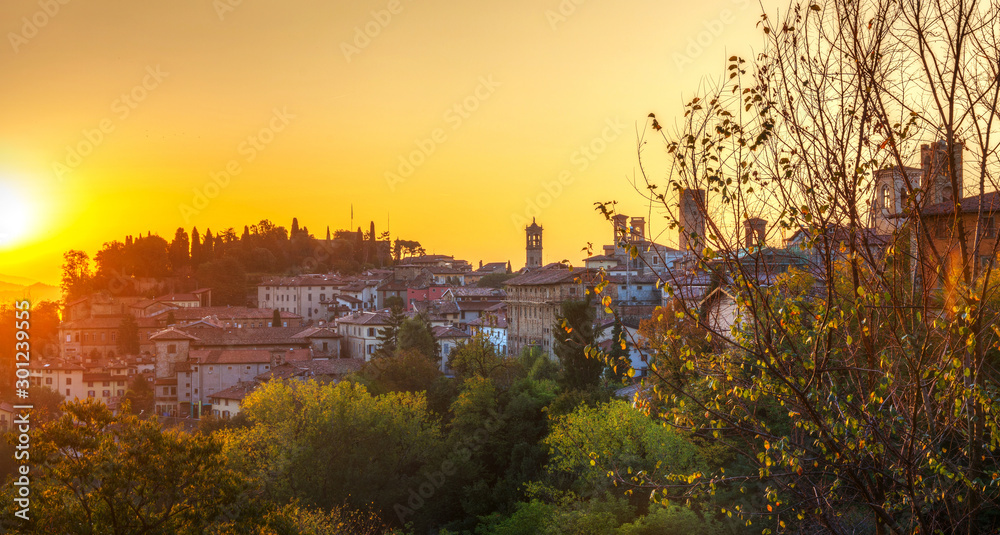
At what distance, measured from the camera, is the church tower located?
69.9m

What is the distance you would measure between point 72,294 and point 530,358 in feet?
170

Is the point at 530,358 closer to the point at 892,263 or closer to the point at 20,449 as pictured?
the point at 20,449

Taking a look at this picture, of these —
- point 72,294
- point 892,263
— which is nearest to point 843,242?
point 892,263

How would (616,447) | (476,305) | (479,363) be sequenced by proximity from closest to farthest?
(616,447) < (479,363) < (476,305)

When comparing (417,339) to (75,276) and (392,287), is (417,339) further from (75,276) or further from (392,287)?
(75,276)

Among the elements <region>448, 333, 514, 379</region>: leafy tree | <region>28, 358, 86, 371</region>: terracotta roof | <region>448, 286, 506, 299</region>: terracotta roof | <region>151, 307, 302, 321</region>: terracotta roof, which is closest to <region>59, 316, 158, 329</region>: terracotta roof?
<region>151, 307, 302, 321</region>: terracotta roof

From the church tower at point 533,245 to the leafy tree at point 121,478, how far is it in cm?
6036

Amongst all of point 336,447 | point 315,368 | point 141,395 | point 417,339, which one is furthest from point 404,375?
point 141,395

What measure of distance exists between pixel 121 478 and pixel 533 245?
205 ft

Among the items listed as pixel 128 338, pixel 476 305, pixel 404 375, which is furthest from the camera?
pixel 476 305

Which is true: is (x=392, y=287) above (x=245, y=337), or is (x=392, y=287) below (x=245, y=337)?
above

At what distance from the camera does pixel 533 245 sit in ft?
232

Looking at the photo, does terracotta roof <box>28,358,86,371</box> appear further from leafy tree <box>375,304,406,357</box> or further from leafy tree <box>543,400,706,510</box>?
leafy tree <box>543,400,706,510</box>

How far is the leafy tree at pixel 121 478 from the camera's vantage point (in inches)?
330
